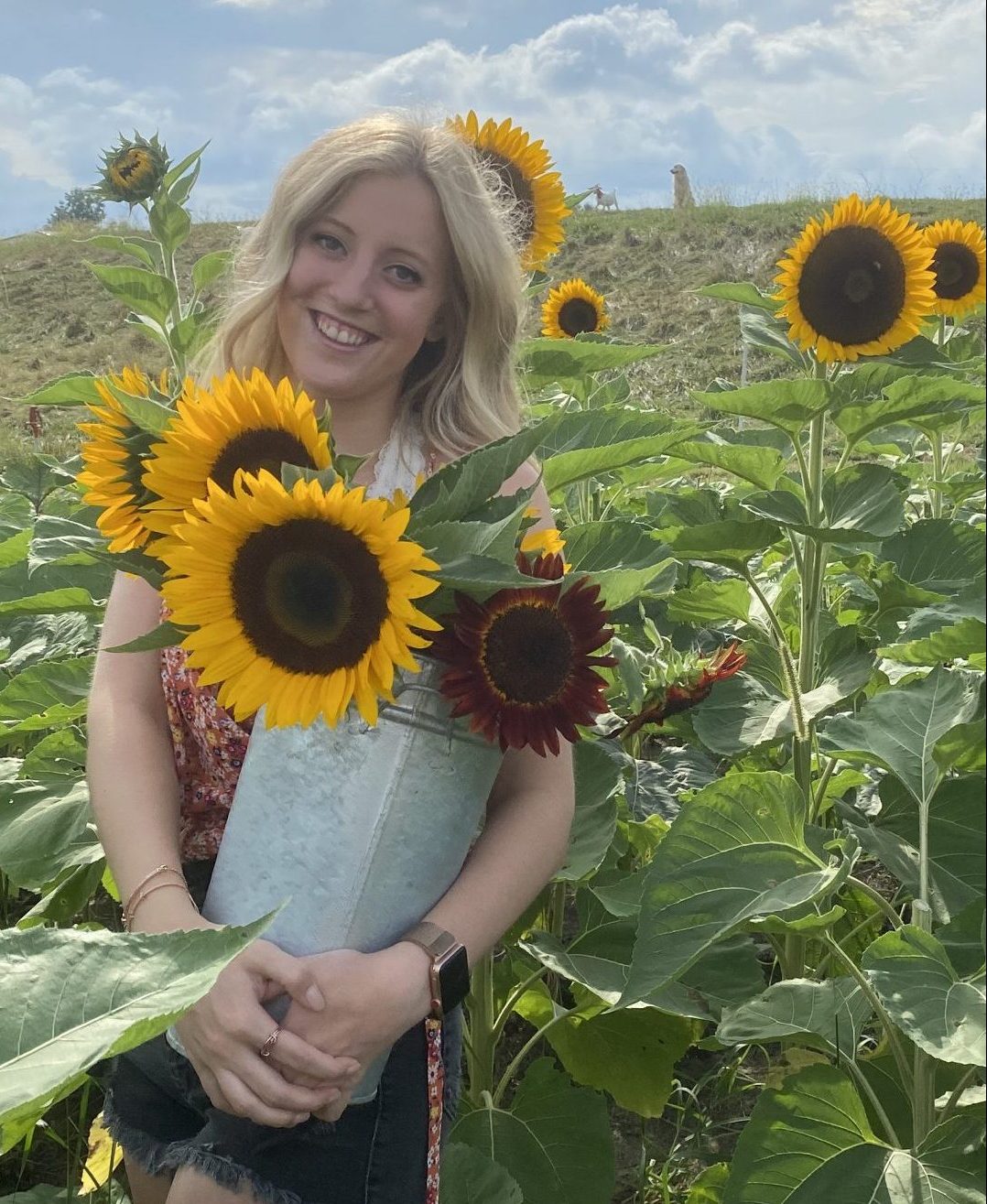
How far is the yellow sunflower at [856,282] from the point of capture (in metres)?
1.57

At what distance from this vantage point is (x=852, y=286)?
5.29ft

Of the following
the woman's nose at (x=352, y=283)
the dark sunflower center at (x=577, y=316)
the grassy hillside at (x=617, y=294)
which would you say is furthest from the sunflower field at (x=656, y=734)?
the grassy hillside at (x=617, y=294)

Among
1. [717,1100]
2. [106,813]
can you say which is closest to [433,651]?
[106,813]

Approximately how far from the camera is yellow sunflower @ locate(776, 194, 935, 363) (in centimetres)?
157

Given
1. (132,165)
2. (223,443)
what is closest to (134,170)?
(132,165)

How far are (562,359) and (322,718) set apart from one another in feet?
3.33

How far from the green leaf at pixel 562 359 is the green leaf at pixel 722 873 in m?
0.85

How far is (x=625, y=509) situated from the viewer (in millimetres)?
2428

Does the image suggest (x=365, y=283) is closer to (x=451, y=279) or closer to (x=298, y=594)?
(x=451, y=279)

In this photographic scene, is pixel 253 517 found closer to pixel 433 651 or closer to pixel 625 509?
pixel 433 651

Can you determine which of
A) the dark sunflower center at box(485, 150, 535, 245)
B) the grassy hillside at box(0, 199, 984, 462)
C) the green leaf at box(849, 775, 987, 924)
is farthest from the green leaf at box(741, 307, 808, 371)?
the grassy hillside at box(0, 199, 984, 462)

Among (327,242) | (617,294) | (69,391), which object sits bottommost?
(69,391)

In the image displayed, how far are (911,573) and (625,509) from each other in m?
0.97

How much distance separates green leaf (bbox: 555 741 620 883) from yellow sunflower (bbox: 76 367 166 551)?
0.53 m
